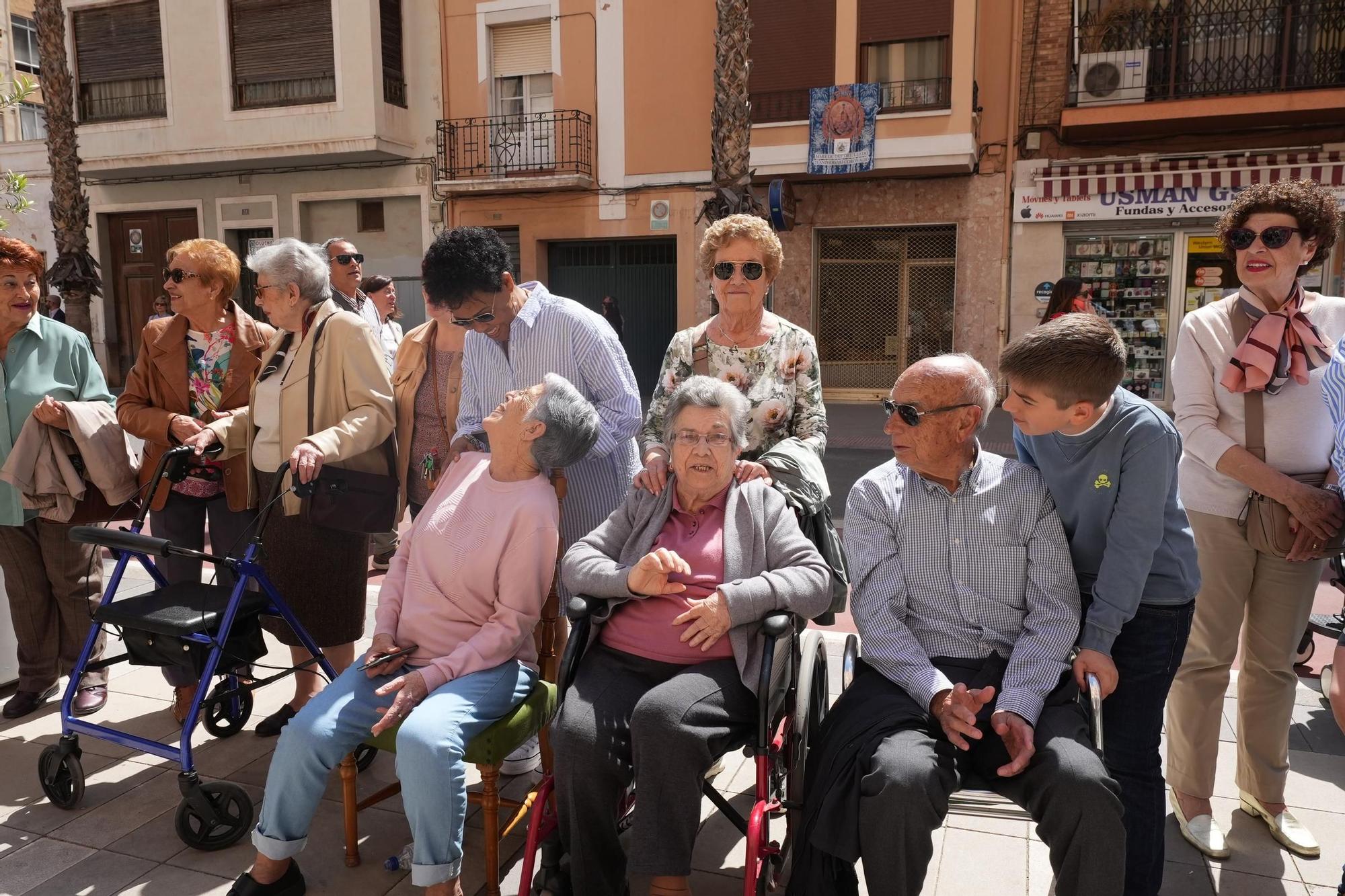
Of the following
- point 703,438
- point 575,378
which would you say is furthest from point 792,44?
point 703,438

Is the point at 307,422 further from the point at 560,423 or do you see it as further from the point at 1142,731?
the point at 1142,731

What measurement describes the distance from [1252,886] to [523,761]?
2.38 metres

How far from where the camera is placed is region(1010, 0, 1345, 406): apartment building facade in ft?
44.2

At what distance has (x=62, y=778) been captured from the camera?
132 inches

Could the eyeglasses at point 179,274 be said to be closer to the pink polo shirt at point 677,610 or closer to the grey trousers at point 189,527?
the grey trousers at point 189,527

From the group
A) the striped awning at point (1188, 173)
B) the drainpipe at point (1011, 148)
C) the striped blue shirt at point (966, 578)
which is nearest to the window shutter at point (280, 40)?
the drainpipe at point (1011, 148)

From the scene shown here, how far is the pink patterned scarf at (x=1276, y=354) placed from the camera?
2920 mm

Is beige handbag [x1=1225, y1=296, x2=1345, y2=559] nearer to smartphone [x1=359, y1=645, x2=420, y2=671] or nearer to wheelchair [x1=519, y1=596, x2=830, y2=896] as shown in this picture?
wheelchair [x1=519, y1=596, x2=830, y2=896]

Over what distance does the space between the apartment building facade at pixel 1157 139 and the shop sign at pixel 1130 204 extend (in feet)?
0.07

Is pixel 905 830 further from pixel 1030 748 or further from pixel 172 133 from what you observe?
pixel 172 133

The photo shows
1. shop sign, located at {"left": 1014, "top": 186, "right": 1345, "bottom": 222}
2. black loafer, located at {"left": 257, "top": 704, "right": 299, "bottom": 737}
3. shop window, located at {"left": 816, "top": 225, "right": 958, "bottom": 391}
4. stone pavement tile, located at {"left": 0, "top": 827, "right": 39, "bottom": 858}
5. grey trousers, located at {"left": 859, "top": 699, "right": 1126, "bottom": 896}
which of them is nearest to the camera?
grey trousers, located at {"left": 859, "top": 699, "right": 1126, "bottom": 896}

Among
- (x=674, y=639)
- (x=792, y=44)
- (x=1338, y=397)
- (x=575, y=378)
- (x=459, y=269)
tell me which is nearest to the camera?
(x=1338, y=397)

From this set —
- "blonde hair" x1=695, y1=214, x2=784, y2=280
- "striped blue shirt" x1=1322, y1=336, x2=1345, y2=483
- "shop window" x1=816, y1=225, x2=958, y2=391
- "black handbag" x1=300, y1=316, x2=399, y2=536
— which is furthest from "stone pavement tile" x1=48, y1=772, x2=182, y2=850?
"shop window" x1=816, y1=225, x2=958, y2=391

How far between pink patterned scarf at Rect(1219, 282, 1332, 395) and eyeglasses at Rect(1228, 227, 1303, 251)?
8.4 inches
